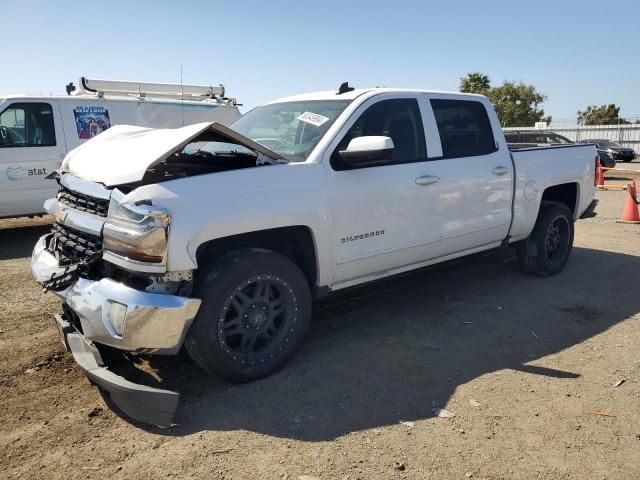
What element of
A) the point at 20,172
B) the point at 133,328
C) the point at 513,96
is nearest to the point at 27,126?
the point at 20,172

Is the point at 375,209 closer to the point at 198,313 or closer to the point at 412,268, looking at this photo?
the point at 412,268

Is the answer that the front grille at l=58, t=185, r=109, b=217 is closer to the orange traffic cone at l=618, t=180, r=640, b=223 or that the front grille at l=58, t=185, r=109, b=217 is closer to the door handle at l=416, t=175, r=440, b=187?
the door handle at l=416, t=175, r=440, b=187

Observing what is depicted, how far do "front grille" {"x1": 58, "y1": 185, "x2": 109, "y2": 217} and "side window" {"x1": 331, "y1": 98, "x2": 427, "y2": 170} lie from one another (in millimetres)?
1845

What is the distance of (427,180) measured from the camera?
14.6 ft

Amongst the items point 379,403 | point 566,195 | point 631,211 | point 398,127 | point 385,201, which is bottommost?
point 379,403

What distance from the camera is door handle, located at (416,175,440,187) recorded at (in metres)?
4.38

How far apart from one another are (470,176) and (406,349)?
171 cm

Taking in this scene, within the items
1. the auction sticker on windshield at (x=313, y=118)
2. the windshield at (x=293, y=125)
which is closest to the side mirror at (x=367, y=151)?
the windshield at (x=293, y=125)

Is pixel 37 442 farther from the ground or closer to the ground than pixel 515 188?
closer to the ground

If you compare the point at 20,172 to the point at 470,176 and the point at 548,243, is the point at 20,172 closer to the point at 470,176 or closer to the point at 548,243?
the point at 470,176

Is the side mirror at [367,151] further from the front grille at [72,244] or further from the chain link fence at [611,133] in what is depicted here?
the chain link fence at [611,133]

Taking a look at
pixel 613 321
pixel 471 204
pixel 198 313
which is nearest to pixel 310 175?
pixel 198 313

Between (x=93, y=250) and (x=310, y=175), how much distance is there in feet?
4.87

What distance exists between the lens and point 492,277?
616cm
